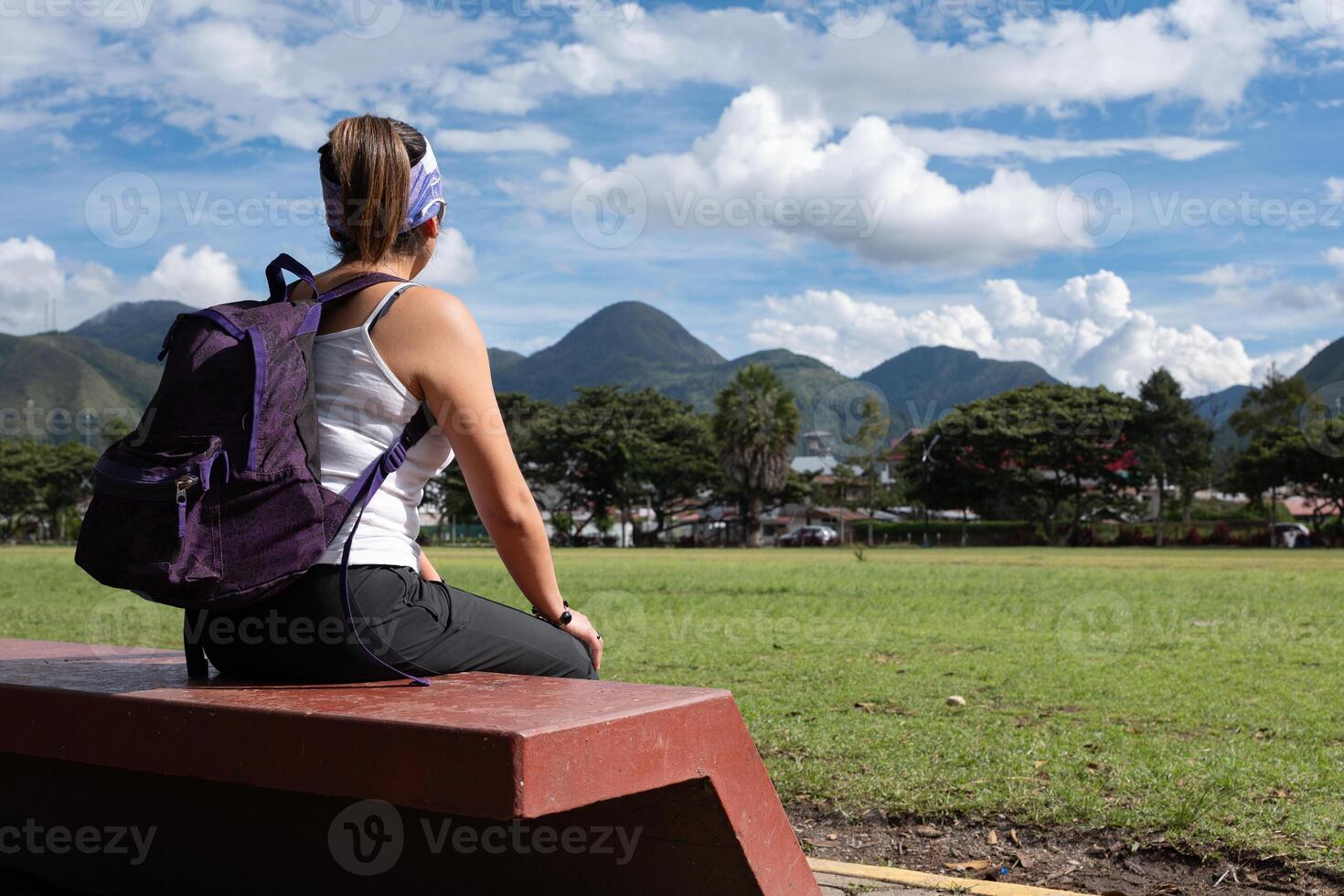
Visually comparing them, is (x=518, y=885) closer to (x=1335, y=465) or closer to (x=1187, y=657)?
(x=1187, y=657)

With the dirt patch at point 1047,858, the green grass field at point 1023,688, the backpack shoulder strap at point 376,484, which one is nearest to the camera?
the backpack shoulder strap at point 376,484

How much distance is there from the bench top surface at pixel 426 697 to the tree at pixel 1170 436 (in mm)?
63199

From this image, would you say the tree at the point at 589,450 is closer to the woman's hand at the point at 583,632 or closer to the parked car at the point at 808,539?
the parked car at the point at 808,539

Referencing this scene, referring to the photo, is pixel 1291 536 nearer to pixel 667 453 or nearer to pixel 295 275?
pixel 667 453

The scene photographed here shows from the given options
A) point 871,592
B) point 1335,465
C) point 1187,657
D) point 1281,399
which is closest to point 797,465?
point 1281,399

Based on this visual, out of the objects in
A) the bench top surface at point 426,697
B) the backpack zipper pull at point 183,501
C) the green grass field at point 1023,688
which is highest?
the backpack zipper pull at point 183,501

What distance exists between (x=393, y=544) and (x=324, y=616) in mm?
185

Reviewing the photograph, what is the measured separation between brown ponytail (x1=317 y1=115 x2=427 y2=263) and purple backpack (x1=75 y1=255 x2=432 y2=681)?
0.32 meters

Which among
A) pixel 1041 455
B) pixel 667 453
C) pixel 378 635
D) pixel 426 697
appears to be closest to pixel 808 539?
pixel 667 453

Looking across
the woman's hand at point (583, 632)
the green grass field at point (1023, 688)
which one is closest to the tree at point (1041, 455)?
the green grass field at point (1023, 688)

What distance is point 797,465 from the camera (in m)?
114

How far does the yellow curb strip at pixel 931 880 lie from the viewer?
3111 millimetres

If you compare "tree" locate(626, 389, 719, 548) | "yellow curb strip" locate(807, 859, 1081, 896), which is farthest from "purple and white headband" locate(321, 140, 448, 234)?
"tree" locate(626, 389, 719, 548)

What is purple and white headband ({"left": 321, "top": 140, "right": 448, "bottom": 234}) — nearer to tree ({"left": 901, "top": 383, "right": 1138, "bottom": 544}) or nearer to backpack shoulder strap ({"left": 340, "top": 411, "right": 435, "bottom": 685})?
backpack shoulder strap ({"left": 340, "top": 411, "right": 435, "bottom": 685})
